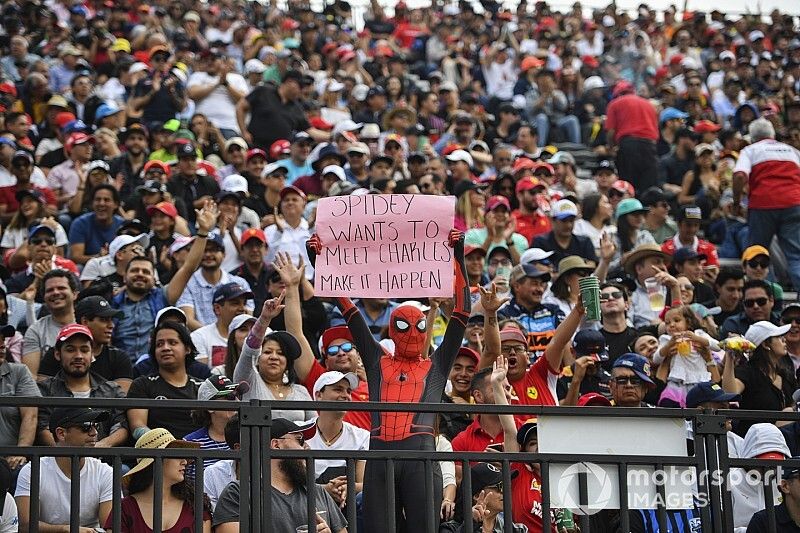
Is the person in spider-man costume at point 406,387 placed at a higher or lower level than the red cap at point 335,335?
lower

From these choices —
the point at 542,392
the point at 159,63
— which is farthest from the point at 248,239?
the point at 159,63

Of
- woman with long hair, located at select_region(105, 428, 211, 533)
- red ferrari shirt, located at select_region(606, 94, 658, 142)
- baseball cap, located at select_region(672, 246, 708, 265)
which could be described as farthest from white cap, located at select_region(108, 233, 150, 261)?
red ferrari shirt, located at select_region(606, 94, 658, 142)

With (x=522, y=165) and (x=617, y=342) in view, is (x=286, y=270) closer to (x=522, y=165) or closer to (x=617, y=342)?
(x=617, y=342)

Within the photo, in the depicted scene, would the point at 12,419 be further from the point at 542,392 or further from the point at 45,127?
the point at 45,127

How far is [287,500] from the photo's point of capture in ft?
24.3

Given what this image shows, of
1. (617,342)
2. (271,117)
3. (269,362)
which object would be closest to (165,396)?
(269,362)

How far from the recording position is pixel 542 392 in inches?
382

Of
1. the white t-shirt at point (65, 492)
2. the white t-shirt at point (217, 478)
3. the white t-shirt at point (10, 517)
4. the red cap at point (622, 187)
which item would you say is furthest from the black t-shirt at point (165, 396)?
the red cap at point (622, 187)

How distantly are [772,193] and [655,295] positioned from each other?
3.53 m

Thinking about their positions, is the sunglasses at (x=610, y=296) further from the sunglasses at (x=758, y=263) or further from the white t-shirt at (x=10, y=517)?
the white t-shirt at (x=10, y=517)

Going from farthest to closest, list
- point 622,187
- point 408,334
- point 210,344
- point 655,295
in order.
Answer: point 622,187
point 655,295
point 210,344
point 408,334

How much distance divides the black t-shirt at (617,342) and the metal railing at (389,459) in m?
3.79

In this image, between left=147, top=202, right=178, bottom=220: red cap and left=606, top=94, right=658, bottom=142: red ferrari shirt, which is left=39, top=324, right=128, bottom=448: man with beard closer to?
left=147, top=202, right=178, bottom=220: red cap

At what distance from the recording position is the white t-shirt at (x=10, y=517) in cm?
700
